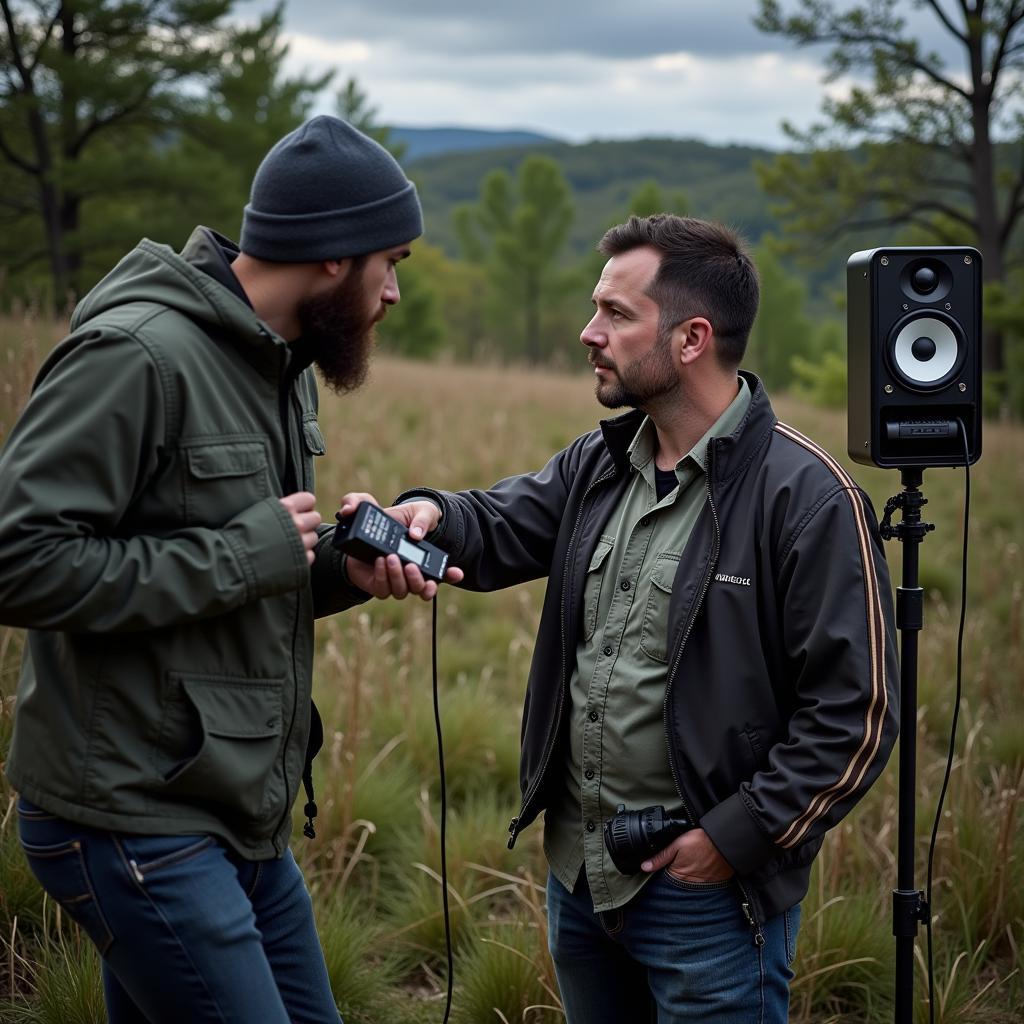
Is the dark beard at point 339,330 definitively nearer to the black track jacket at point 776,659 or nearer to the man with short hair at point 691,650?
the man with short hair at point 691,650

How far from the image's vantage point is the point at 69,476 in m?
1.88

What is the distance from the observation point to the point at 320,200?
86.0 inches

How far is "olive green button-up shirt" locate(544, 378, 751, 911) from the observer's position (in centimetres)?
252

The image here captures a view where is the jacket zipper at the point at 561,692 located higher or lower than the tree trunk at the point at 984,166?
lower

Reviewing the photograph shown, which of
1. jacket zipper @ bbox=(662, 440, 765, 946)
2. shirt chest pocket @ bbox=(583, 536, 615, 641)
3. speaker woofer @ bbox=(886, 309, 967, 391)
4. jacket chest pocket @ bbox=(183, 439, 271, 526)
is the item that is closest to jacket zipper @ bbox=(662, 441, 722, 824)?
jacket zipper @ bbox=(662, 440, 765, 946)

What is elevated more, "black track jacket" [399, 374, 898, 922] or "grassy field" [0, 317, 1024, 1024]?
"black track jacket" [399, 374, 898, 922]

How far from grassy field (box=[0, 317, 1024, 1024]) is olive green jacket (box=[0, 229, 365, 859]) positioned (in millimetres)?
1110

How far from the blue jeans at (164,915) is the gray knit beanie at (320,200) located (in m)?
1.11

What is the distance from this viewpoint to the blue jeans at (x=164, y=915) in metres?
1.94

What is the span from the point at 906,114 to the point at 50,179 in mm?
15070

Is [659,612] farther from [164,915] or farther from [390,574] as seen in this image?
[164,915]

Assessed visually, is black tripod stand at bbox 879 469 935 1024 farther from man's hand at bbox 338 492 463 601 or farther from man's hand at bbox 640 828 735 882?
man's hand at bbox 338 492 463 601

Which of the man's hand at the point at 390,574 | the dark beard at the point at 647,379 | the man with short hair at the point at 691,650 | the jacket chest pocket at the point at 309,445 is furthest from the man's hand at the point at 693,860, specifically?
the jacket chest pocket at the point at 309,445

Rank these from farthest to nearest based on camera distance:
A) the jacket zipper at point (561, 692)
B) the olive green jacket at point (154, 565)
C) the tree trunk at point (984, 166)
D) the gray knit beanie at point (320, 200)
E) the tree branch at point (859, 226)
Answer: the tree branch at point (859, 226), the tree trunk at point (984, 166), the jacket zipper at point (561, 692), the gray knit beanie at point (320, 200), the olive green jacket at point (154, 565)
